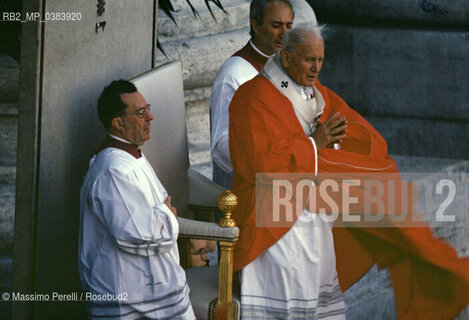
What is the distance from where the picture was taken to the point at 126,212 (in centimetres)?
287

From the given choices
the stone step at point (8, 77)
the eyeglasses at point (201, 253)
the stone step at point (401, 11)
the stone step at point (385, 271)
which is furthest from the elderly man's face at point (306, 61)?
the stone step at point (401, 11)

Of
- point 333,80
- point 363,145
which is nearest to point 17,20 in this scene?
point 363,145

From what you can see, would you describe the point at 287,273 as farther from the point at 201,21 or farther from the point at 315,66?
the point at 201,21

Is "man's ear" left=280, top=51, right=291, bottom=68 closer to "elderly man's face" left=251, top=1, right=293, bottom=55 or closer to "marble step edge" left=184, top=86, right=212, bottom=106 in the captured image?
"elderly man's face" left=251, top=1, right=293, bottom=55

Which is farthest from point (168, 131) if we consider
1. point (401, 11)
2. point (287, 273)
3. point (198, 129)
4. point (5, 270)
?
point (401, 11)

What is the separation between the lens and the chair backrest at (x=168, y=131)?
3.42 metres

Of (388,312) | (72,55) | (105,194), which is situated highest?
(72,55)

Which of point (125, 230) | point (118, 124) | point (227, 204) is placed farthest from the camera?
point (227, 204)

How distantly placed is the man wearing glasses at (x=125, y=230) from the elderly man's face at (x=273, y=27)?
3.04 ft

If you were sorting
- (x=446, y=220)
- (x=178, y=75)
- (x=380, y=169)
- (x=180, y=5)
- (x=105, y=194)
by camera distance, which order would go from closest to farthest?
(x=105, y=194) < (x=380, y=169) < (x=178, y=75) < (x=180, y=5) < (x=446, y=220)

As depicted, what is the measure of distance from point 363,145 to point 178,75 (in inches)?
31.1

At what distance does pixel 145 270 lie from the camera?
→ 296cm

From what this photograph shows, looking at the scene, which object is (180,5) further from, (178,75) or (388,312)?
(388,312)

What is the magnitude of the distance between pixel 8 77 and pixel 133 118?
33.7 inches
